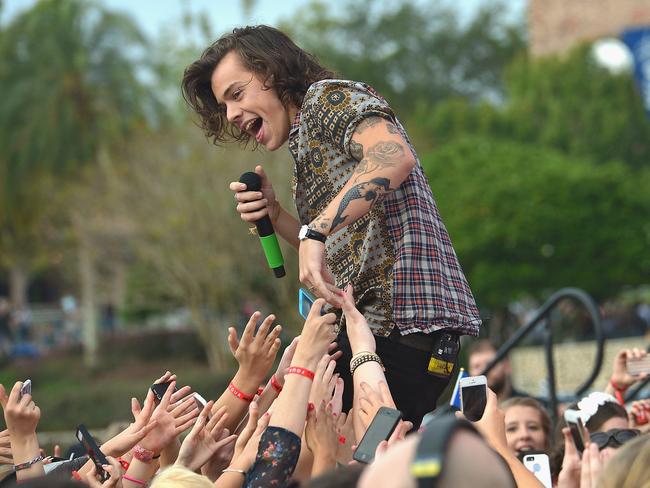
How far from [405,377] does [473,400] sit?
0.23 meters

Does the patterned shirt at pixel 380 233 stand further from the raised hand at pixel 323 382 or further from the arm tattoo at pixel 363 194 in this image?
the raised hand at pixel 323 382

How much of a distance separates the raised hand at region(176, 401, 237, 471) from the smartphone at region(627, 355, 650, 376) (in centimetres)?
252

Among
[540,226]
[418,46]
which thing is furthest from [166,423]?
[418,46]

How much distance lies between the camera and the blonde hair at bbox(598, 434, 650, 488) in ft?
8.29

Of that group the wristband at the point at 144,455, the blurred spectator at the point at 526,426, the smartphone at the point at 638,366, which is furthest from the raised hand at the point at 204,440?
the smartphone at the point at 638,366

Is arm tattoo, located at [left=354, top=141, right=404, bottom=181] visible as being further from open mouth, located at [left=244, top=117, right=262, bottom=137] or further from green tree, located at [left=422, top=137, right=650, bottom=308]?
green tree, located at [left=422, top=137, right=650, bottom=308]

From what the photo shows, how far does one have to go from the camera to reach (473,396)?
145 inches

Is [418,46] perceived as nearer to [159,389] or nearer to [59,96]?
[59,96]

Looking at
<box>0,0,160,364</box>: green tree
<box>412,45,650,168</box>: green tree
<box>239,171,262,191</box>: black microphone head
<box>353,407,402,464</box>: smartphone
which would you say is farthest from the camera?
<box>412,45,650,168</box>: green tree

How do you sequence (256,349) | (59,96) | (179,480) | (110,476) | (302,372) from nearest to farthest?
1. (179,480)
2. (302,372)
3. (110,476)
4. (256,349)
5. (59,96)

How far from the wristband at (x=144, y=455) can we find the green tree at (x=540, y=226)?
54.7 feet

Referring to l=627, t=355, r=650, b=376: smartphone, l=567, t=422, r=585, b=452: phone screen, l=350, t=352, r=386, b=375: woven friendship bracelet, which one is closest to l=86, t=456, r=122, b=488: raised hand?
l=350, t=352, r=386, b=375: woven friendship bracelet

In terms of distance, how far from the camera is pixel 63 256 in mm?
31828

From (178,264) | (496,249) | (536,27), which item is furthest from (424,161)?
(536,27)
